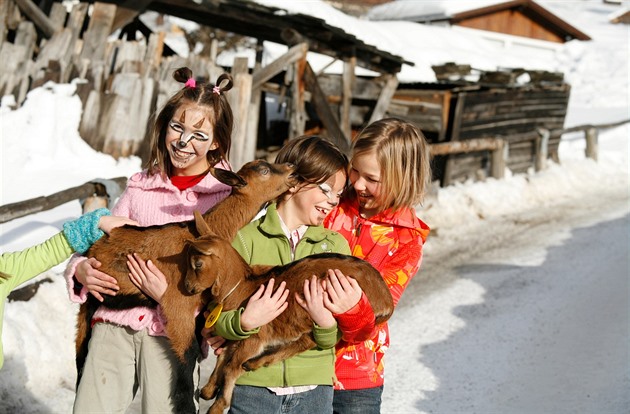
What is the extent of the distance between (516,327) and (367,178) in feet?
13.4

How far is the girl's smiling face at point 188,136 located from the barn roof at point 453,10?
24.1 m

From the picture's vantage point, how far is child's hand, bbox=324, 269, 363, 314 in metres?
2.63

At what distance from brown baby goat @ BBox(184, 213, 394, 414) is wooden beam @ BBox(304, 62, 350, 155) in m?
7.98

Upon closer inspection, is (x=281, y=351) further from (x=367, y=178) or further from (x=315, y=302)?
(x=367, y=178)

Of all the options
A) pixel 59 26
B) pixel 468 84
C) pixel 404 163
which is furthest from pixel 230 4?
pixel 404 163

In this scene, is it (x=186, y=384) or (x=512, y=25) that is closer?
(x=186, y=384)

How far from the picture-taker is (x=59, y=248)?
3.02m

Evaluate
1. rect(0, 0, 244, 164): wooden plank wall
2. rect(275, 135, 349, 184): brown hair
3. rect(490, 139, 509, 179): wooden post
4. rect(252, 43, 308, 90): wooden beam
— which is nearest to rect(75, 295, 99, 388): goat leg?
rect(275, 135, 349, 184): brown hair

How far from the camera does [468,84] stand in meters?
14.3

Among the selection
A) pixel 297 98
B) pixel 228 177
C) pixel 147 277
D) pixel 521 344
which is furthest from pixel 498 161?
pixel 147 277

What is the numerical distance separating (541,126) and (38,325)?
45.9ft

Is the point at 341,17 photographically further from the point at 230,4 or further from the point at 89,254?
the point at 89,254

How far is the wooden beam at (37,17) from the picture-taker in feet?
34.4

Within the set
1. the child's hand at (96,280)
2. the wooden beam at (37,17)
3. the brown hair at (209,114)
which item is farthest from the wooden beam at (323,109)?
the child's hand at (96,280)
